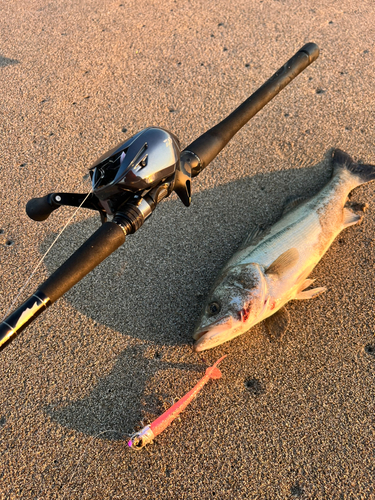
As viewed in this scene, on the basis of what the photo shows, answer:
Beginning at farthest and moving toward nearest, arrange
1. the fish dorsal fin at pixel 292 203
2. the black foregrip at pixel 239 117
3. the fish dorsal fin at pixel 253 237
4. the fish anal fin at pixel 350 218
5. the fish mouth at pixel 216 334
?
the fish dorsal fin at pixel 292 203 → the fish anal fin at pixel 350 218 → the fish dorsal fin at pixel 253 237 → the fish mouth at pixel 216 334 → the black foregrip at pixel 239 117

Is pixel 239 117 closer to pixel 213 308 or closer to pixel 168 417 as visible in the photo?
pixel 213 308

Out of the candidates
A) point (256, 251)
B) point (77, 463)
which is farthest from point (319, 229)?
point (77, 463)

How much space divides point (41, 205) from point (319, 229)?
219 cm

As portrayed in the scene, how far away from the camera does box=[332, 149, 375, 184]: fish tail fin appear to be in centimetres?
345

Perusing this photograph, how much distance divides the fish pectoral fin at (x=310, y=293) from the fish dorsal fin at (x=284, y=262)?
8.1 inches

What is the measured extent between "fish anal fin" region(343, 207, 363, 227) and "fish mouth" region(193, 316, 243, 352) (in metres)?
1.36

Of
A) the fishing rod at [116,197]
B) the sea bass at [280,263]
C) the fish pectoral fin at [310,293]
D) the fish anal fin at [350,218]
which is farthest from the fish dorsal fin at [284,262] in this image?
the fishing rod at [116,197]

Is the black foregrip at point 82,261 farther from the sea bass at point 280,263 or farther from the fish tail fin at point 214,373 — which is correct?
the fish tail fin at point 214,373

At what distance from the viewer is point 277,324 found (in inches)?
110

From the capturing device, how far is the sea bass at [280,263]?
8.77ft

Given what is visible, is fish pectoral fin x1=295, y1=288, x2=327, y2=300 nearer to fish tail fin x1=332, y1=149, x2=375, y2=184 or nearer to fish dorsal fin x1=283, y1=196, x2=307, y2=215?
fish dorsal fin x1=283, y1=196, x2=307, y2=215

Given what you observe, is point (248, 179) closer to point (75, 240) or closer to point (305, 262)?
point (305, 262)

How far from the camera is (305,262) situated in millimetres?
3018

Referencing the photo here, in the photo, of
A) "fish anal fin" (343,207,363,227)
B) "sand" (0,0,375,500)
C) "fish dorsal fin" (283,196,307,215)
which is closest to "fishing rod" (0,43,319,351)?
"sand" (0,0,375,500)
